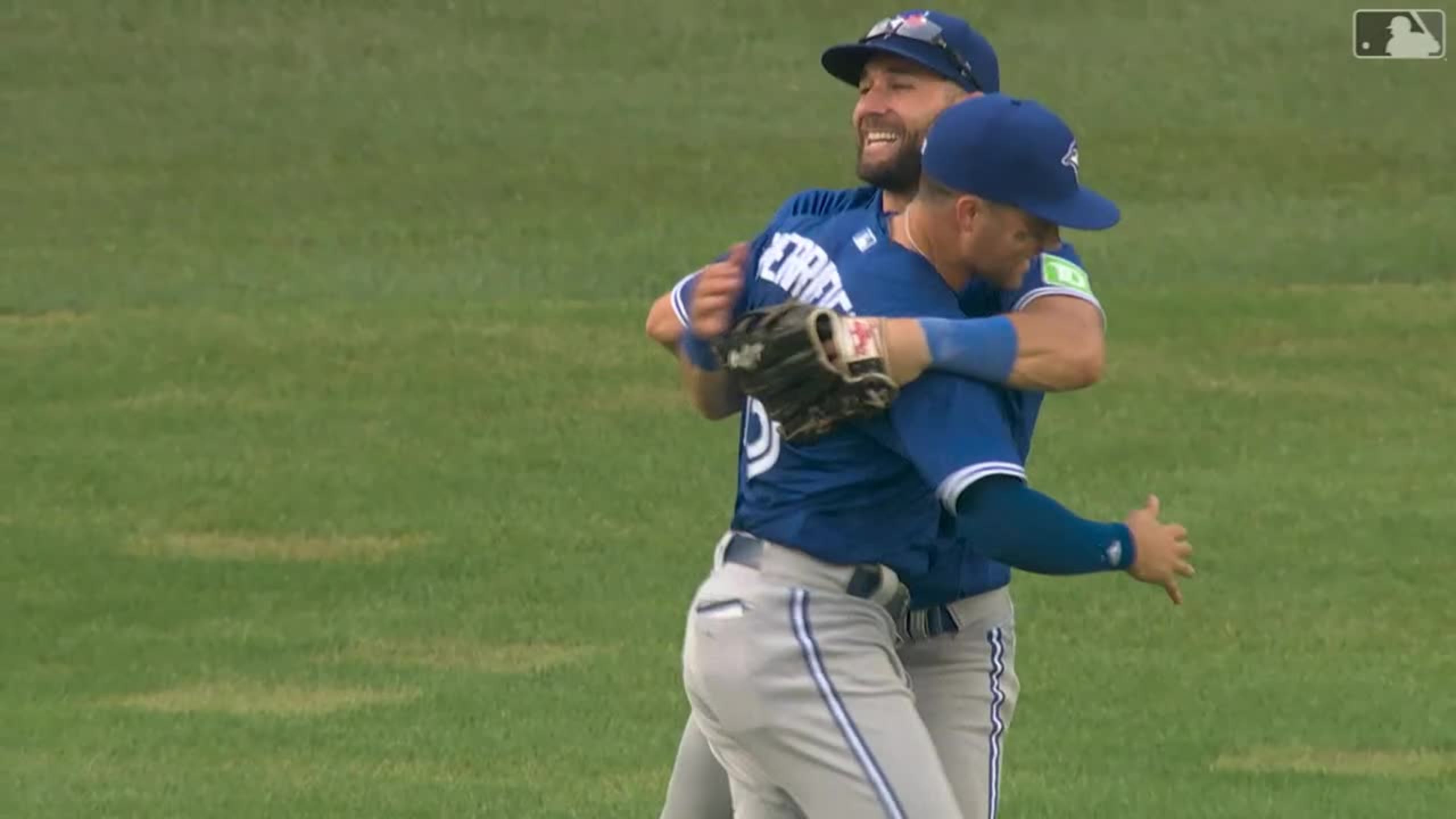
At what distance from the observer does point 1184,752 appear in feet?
31.2

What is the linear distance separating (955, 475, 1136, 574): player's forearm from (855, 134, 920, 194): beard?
879 millimetres

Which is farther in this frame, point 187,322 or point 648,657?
point 187,322

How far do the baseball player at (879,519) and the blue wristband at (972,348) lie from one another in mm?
23

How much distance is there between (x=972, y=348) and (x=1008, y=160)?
330 millimetres

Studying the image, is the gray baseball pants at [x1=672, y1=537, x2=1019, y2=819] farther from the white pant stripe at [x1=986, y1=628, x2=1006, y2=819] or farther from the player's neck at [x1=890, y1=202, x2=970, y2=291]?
the player's neck at [x1=890, y1=202, x2=970, y2=291]

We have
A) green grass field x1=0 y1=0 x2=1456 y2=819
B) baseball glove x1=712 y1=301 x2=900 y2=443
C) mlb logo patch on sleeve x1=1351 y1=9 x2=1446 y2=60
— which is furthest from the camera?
mlb logo patch on sleeve x1=1351 y1=9 x2=1446 y2=60

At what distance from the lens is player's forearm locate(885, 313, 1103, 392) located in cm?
497

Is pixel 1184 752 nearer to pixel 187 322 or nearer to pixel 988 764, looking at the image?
pixel 988 764

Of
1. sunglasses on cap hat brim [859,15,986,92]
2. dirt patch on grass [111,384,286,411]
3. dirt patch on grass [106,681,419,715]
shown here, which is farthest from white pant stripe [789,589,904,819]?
dirt patch on grass [111,384,286,411]

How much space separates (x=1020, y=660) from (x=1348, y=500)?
3682 mm

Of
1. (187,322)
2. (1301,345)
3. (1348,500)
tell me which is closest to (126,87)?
(187,322)

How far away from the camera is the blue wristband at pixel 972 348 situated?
5.00 meters

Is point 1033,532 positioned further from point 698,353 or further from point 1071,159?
point 698,353

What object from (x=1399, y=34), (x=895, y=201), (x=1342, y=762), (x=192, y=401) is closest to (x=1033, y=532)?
(x=895, y=201)
